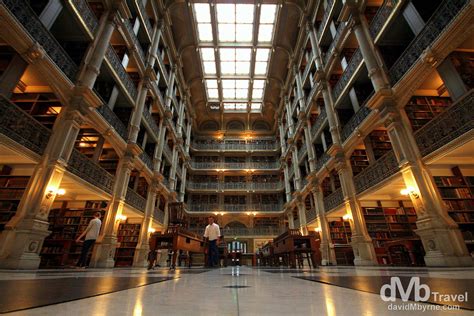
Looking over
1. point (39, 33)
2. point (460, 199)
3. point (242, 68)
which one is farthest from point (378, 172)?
point (242, 68)

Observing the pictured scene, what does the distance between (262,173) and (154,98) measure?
13224mm

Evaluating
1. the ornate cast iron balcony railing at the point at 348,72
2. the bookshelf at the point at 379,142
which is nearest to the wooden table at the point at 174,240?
the bookshelf at the point at 379,142

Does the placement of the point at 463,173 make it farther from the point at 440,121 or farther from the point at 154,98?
the point at 154,98

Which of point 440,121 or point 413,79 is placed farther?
point 413,79

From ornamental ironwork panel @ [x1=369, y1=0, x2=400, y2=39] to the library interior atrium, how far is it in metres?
0.07

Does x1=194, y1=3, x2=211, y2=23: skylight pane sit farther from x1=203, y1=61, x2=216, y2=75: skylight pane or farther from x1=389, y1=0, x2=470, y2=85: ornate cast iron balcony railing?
x1=389, y1=0, x2=470, y2=85: ornate cast iron balcony railing

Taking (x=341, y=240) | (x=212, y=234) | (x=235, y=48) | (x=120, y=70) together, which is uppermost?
(x=235, y=48)

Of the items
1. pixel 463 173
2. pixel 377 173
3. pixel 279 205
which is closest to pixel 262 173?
pixel 279 205

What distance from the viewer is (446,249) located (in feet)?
17.5

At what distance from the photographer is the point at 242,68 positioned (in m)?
19.3

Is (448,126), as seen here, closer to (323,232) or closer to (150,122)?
(323,232)

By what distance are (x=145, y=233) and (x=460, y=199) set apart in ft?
38.1

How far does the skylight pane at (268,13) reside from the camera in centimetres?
1504

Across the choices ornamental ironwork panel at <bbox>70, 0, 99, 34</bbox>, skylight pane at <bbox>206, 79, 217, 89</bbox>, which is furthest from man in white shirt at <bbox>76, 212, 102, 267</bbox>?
skylight pane at <bbox>206, 79, 217, 89</bbox>
